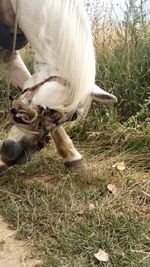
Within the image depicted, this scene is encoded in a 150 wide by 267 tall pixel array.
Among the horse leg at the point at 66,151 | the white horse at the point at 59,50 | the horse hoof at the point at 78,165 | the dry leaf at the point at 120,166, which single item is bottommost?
the dry leaf at the point at 120,166

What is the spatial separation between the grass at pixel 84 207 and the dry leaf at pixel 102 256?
2cm

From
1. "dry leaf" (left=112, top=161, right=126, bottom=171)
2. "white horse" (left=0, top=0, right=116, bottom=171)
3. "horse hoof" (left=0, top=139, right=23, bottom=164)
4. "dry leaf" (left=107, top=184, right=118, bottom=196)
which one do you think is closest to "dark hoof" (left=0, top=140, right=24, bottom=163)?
"horse hoof" (left=0, top=139, right=23, bottom=164)

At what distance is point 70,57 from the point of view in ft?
6.92

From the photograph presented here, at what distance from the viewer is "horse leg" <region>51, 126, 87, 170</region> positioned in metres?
3.06

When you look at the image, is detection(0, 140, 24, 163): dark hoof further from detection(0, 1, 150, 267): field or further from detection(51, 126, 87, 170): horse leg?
detection(51, 126, 87, 170): horse leg

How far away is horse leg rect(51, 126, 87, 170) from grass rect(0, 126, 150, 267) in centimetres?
6

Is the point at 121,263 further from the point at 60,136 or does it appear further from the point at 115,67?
the point at 115,67

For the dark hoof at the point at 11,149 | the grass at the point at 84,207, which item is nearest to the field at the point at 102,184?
the grass at the point at 84,207

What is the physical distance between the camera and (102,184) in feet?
9.21

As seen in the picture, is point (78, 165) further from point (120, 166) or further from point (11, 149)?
point (11, 149)

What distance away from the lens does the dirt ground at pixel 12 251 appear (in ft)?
7.11

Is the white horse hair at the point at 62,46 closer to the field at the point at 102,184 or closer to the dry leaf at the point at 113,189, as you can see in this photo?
the field at the point at 102,184

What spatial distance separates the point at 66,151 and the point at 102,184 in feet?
1.35

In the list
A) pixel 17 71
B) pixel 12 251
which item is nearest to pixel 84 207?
pixel 12 251
